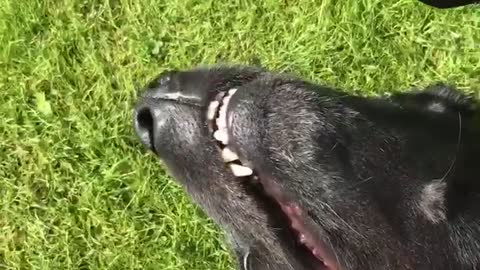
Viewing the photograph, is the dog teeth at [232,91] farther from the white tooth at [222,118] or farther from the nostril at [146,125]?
the nostril at [146,125]

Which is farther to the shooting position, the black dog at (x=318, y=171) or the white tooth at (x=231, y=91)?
the white tooth at (x=231, y=91)

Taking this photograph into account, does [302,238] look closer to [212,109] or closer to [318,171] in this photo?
[318,171]

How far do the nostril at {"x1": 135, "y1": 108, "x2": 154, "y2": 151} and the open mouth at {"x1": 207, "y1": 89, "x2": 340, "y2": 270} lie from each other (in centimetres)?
19

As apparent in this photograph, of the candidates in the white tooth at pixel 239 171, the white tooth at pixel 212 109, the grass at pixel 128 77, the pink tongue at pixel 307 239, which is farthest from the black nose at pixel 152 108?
the grass at pixel 128 77

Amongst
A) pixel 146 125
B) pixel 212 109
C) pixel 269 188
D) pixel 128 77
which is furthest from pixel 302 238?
pixel 128 77

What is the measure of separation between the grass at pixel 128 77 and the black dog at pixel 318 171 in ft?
5.21

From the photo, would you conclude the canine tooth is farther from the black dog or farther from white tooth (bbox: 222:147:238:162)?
white tooth (bbox: 222:147:238:162)

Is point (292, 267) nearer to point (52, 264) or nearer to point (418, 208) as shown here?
point (418, 208)

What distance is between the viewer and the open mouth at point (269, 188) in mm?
2392

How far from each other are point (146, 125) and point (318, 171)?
20.2 inches

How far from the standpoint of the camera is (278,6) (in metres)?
4.20

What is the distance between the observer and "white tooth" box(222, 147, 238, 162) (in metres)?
2.38

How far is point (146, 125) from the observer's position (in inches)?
101

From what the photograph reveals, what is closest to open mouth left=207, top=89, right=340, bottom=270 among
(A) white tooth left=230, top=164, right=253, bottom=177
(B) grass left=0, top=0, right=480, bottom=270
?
(A) white tooth left=230, top=164, right=253, bottom=177
